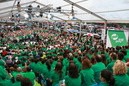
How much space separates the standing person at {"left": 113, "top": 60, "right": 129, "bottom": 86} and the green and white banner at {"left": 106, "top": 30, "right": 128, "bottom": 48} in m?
9.12

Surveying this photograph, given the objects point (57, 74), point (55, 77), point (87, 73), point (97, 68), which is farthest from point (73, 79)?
point (55, 77)

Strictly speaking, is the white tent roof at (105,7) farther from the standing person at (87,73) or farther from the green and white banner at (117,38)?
the standing person at (87,73)

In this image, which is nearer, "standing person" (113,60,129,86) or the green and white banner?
"standing person" (113,60,129,86)

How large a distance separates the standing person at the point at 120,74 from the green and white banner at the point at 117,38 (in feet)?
29.9

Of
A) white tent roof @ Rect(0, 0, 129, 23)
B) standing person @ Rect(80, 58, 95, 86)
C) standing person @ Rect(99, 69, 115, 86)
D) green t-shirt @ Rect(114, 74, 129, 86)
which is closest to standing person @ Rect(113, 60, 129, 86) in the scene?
green t-shirt @ Rect(114, 74, 129, 86)

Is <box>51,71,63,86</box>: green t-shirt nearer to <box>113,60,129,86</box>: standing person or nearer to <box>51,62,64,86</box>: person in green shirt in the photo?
<box>51,62,64,86</box>: person in green shirt

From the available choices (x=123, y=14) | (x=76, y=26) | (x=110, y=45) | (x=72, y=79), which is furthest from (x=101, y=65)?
(x=76, y=26)

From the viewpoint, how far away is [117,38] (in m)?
14.6

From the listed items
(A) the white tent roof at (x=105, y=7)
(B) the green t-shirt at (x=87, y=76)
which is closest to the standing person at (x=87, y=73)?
(B) the green t-shirt at (x=87, y=76)

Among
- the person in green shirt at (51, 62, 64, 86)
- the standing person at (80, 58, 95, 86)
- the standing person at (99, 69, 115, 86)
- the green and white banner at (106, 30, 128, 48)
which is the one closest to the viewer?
the standing person at (99, 69, 115, 86)

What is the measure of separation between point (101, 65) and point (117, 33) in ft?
25.3

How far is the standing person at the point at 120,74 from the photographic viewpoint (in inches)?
210

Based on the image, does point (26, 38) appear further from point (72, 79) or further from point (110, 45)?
point (72, 79)

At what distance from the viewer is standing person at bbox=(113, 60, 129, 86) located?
534 cm
